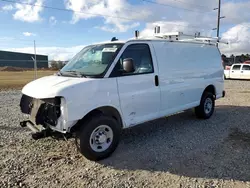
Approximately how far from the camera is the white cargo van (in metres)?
4.00

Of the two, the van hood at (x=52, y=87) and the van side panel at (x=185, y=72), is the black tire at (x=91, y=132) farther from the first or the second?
the van side panel at (x=185, y=72)

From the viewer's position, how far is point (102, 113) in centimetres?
439

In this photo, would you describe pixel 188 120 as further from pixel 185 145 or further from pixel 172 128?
pixel 185 145

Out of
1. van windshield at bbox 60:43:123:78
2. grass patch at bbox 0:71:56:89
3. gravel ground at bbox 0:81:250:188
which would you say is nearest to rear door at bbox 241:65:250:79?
gravel ground at bbox 0:81:250:188

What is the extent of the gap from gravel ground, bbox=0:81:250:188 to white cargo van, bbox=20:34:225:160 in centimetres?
42

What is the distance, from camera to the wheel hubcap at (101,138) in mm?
4266

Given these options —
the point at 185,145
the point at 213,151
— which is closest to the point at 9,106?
the point at 185,145

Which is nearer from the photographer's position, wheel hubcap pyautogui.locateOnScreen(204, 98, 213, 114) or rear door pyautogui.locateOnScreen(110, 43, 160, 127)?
rear door pyautogui.locateOnScreen(110, 43, 160, 127)

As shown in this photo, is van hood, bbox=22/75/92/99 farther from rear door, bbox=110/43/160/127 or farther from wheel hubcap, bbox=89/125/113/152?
wheel hubcap, bbox=89/125/113/152

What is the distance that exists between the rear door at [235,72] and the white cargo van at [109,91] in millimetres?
17913

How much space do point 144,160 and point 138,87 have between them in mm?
1398

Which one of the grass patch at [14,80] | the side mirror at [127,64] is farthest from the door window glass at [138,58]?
the grass patch at [14,80]

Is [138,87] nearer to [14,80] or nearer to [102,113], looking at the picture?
[102,113]

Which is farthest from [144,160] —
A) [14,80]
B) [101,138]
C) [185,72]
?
[14,80]
